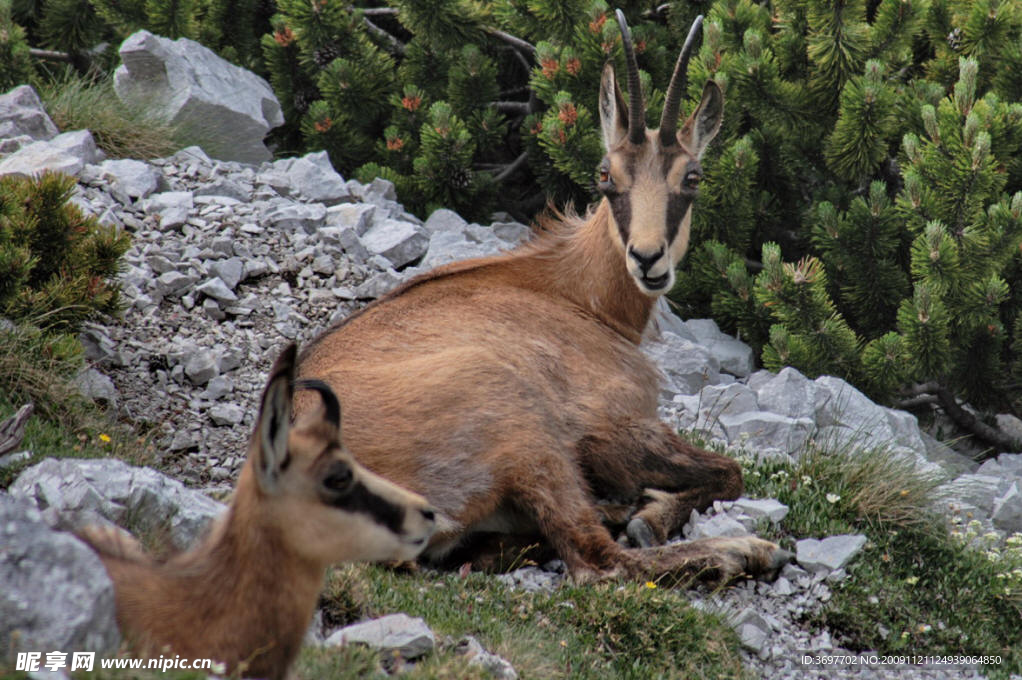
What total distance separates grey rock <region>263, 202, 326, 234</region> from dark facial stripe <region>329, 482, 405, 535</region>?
6.07 metres

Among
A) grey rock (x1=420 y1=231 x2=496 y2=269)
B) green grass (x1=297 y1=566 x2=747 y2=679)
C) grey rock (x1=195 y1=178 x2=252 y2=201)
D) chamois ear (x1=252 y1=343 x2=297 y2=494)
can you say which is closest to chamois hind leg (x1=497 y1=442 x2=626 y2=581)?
green grass (x1=297 y1=566 x2=747 y2=679)

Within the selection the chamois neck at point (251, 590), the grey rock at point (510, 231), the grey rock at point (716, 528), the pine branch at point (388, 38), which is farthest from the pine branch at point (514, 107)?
the chamois neck at point (251, 590)

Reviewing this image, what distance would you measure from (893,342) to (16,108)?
27.8 feet

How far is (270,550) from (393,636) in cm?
91

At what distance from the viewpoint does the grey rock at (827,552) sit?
6590mm

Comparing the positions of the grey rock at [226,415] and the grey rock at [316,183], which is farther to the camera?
the grey rock at [316,183]

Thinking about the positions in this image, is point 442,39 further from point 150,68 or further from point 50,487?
point 50,487

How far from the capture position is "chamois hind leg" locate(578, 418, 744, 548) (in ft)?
21.7

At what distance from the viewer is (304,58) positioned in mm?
12141

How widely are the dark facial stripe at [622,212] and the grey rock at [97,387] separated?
368 cm

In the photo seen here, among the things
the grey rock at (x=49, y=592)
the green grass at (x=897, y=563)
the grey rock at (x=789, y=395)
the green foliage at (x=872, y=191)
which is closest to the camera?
the grey rock at (x=49, y=592)

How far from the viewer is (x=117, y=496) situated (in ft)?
17.5

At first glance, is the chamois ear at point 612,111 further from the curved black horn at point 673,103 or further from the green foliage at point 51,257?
the green foliage at point 51,257

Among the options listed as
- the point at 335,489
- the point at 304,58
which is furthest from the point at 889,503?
the point at 304,58
